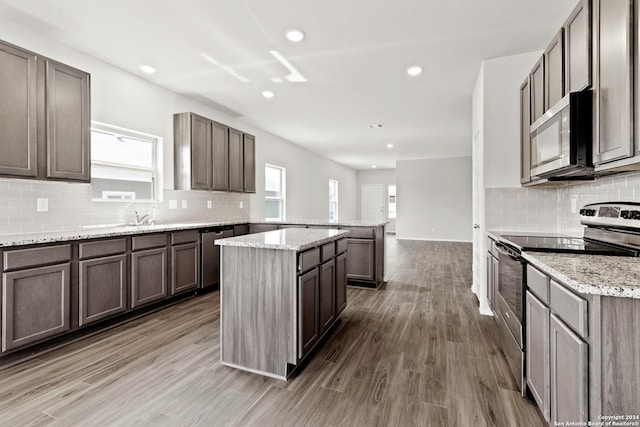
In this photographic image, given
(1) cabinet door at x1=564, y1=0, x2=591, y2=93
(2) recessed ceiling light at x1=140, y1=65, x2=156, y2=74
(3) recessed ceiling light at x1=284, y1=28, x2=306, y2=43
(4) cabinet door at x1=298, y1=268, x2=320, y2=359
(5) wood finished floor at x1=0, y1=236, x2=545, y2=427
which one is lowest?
(5) wood finished floor at x1=0, y1=236, x2=545, y2=427

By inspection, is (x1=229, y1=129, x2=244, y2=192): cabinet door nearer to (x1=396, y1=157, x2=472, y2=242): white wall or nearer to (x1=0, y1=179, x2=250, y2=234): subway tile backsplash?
(x1=0, y1=179, x2=250, y2=234): subway tile backsplash

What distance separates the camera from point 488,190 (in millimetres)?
3291

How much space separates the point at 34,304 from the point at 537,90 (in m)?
4.29

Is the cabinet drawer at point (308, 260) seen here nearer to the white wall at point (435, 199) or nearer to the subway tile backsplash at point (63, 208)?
the subway tile backsplash at point (63, 208)

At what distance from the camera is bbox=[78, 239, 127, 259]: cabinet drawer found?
2.68 m

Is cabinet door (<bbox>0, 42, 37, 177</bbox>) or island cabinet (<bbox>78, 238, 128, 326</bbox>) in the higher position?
cabinet door (<bbox>0, 42, 37, 177</bbox>)

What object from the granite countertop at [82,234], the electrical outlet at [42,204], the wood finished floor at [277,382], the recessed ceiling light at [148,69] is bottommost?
the wood finished floor at [277,382]

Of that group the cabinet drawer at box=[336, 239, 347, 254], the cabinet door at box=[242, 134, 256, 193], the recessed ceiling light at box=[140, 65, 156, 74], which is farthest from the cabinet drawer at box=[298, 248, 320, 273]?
the cabinet door at box=[242, 134, 256, 193]

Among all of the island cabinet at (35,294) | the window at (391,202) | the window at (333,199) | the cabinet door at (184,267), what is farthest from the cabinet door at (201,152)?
the window at (391,202)

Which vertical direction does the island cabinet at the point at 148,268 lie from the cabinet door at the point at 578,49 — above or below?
below

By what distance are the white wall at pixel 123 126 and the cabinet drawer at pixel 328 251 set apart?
8.34 feet

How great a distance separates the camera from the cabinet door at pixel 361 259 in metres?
4.32

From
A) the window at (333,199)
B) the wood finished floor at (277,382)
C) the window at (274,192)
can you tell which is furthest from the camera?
the window at (333,199)

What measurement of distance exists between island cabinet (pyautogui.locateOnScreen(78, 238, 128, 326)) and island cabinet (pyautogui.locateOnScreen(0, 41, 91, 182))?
0.67 meters
